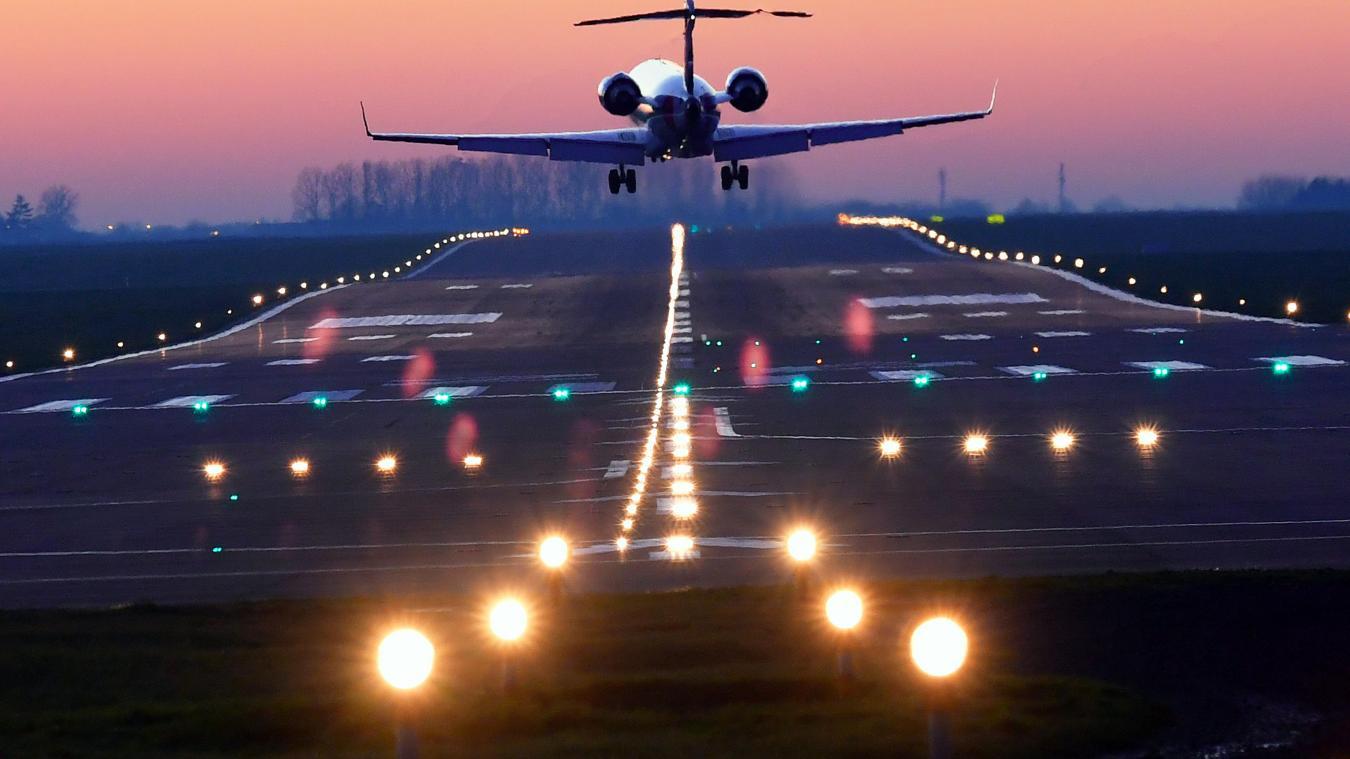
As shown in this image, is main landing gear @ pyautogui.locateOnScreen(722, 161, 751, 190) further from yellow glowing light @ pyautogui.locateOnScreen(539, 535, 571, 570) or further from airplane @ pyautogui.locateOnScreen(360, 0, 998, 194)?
yellow glowing light @ pyautogui.locateOnScreen(539, 535, 571, 570)

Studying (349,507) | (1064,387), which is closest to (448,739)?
(349,507)

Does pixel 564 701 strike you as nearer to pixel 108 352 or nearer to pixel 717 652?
pixel 717 652

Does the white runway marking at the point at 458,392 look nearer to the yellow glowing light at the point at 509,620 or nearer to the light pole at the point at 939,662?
the yellow glowing light at the point at 509,620

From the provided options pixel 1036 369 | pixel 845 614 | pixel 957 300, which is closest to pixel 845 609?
pixel 845 614

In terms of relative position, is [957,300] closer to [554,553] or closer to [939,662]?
[554,553]

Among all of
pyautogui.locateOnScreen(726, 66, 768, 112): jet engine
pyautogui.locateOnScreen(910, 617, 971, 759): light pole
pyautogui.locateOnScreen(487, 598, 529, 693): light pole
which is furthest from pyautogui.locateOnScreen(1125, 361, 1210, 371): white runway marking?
pyautogui.locateOnScreen(910, 617, 971, 759): light pole

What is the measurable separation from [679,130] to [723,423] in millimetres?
18628

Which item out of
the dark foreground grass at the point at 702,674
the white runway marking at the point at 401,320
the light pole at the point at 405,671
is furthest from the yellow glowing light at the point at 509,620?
the white runway marking at the point at 401,320

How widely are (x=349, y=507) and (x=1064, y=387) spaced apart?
2725 centimetres

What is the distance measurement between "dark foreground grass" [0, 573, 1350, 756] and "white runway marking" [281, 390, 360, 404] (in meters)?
34.7

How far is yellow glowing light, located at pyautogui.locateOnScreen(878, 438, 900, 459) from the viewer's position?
39562 mm

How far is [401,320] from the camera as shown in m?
94.0

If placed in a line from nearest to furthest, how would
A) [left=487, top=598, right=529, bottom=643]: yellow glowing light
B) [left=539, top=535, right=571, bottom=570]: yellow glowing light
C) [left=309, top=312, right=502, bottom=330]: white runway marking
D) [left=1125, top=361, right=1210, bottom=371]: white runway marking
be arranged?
[left=487, top=598, right=529, bottom=643]: yellow glowing light < [left=539, top=535, right=571, bottom=570]: yellow glowing light < [left=1125, top=361, right=1210, bottom=371]: white runway marking < [left=309, top=312, right=502, bottom=330]: white runway marking

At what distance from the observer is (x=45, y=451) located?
45.0 metres
